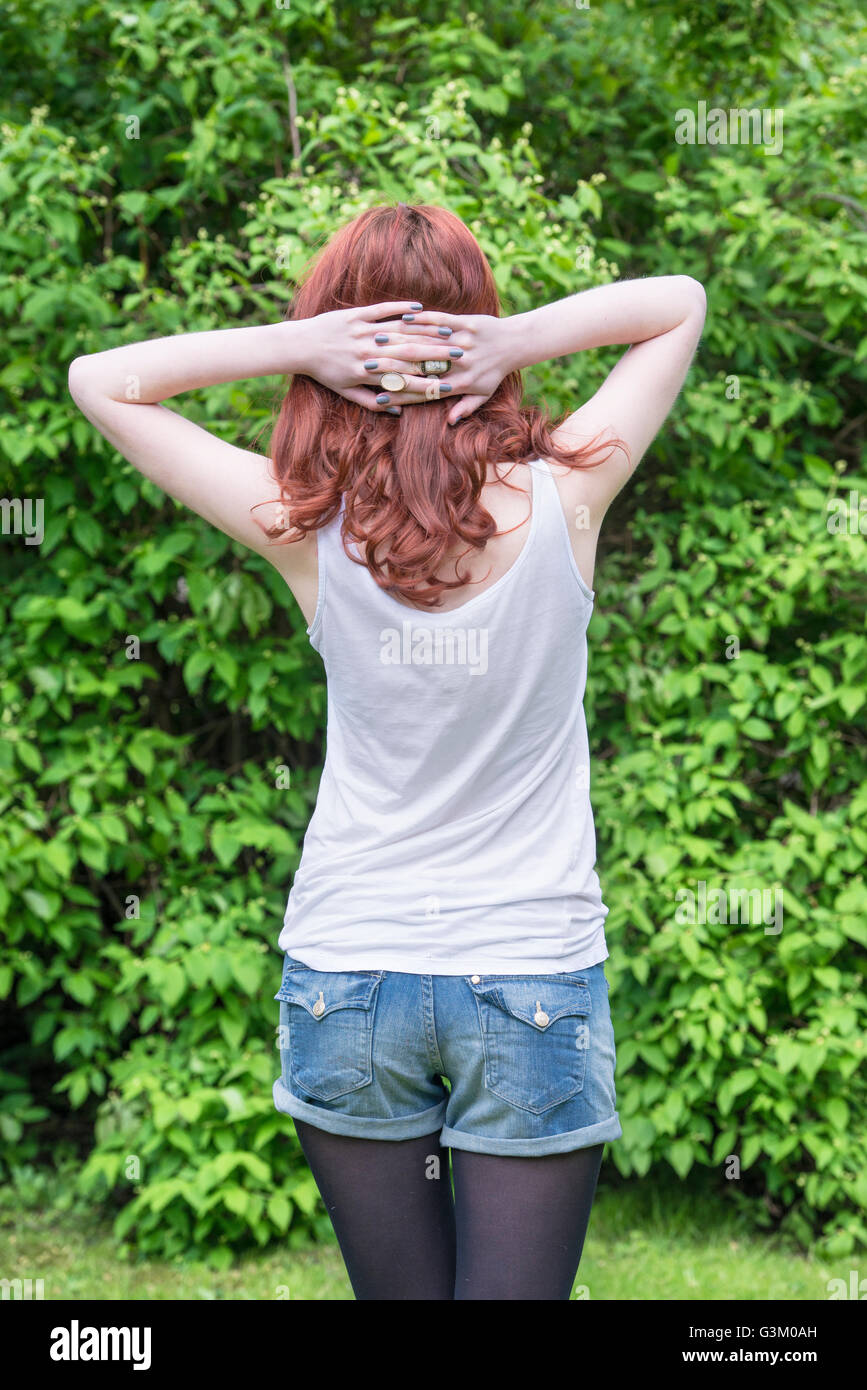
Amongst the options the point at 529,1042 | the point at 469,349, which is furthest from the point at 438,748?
the point at 469,349

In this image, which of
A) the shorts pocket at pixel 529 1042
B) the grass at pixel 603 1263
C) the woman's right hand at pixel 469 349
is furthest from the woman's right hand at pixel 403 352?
the grass at pixel 603 1263

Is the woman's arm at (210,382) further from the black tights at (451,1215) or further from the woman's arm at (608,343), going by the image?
the black tights at (451,1215)

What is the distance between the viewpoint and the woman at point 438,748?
1.24 m

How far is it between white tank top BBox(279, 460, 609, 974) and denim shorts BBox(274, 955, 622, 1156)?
0.02 meters

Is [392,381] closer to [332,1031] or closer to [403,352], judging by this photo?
[403,352]

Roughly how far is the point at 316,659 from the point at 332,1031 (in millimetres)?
2097

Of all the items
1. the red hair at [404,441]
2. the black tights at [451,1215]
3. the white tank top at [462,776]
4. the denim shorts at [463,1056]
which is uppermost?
the red hair at [404,441]

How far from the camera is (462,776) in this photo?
127 centimetres

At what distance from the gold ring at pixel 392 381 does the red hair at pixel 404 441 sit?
0.04 metres

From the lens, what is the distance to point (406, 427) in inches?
50.1

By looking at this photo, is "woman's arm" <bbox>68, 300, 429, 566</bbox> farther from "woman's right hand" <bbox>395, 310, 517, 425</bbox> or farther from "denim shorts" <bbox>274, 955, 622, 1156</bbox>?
"denim shorts" <bbox>274, 955, 622, 1156</bbox>

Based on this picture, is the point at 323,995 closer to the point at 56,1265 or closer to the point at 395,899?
the point at 395,899

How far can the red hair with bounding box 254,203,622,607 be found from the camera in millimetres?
1230

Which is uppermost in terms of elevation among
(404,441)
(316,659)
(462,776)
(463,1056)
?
(404,441)
